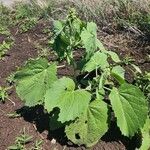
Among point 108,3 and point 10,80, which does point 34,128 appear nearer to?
point 10,80

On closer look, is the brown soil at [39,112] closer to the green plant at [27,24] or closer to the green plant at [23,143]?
the green plant at [23,143]

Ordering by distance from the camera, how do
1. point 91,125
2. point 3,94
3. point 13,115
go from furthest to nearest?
1. point 3,94
2. point 13,115
3. point 91,125

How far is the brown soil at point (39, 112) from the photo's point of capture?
11.4 feet

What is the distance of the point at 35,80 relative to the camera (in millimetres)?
3416

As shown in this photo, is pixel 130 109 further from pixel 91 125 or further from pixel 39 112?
pixel 39 112

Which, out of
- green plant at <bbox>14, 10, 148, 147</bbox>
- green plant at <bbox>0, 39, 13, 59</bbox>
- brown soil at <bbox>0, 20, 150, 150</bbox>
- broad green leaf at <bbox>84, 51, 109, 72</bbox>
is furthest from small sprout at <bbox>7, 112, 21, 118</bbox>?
green plant at <bbox>0, 39, 13, 59</bbox>

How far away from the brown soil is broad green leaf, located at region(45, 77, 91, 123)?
1.54 feet

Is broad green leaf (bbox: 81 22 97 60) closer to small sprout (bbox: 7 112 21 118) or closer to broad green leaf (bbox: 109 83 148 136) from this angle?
broad green leaf (bbox: 109 83 148 136)

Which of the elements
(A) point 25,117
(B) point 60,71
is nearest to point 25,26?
(B) point 60,71

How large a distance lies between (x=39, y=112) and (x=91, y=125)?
2.55ft

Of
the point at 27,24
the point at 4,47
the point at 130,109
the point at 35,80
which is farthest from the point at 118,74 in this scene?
the point at 27,24

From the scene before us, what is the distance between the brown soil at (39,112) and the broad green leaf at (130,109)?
1.34 feet

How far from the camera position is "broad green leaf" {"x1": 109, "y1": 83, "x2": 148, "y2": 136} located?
122 inches

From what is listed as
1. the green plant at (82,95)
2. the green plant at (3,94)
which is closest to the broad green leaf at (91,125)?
the green plant at (82,95)
